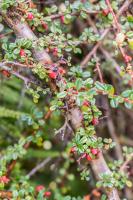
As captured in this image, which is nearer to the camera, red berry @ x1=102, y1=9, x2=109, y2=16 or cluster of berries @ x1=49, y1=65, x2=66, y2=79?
cluster of berries @ x1=49, y1=65, x2=66, y2=79

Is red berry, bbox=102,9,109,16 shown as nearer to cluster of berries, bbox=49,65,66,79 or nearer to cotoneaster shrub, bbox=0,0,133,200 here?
cotoneaster shrub, bbox=0,0,133,200

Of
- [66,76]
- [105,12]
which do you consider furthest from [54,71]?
[105,12]

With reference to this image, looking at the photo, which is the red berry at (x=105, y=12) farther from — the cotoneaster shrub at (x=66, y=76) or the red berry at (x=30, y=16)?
the red berry at (x=30, y=16)

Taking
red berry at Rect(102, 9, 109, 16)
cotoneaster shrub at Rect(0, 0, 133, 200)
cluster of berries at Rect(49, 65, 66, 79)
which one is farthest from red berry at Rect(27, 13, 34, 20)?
red berry at Rect(102, 9, 109, 16)

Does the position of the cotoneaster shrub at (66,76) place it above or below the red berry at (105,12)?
below

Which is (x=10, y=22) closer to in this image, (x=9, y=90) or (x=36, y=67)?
(x=36, y=67)

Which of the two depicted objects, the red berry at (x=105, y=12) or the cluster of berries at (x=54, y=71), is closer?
the cluster of berries at (x=54, y=71)

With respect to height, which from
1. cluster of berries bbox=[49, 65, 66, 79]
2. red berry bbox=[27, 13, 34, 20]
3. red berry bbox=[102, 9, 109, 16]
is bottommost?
cluster of berries bbox=[49, 65, 66, 79]

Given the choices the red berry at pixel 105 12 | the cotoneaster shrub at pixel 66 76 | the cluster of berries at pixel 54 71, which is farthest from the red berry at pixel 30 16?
the red berry at pixel 105 12

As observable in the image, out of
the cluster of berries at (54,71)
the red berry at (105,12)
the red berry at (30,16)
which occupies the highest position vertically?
the red berry at (105,12)

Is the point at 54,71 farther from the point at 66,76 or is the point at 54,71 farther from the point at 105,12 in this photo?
the point at 105,12

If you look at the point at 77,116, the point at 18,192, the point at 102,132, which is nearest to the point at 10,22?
the point at 77,116
